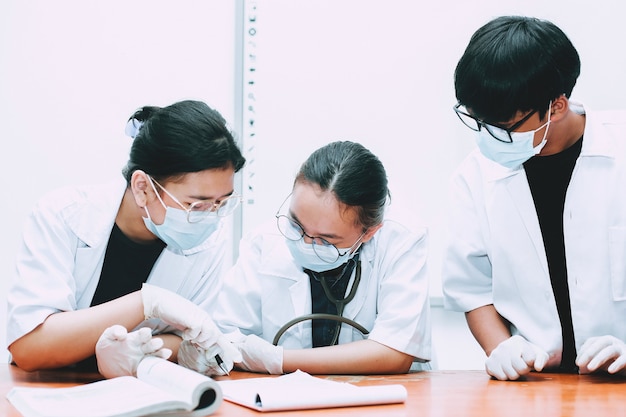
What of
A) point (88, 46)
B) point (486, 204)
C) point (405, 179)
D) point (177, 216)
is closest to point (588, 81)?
point (405, 179)

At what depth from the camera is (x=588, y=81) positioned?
2.44 metres

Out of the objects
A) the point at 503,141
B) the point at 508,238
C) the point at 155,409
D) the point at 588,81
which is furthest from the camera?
the point at 588,81

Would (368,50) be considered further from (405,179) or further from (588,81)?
(588,81)

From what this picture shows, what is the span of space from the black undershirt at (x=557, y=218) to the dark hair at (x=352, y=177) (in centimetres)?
40

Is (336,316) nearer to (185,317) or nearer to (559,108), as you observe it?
(185,317)

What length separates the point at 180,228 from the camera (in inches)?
63.0

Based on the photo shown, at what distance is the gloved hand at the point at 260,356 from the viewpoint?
161cm

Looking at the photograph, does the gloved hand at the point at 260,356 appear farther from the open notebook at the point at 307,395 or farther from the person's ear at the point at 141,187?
the person's ear at the point at 141,187

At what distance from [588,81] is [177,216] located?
1641 mm

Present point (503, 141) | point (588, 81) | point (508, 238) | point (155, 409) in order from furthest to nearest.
Answer: point (588, 81), point (508, 238), point (503, 141), point (155, 409)

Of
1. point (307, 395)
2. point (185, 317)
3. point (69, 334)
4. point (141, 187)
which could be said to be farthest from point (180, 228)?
point (307, 395)

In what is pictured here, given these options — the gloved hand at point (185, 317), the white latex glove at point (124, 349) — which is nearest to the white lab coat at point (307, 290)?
the gloved hand at point (185, 317)

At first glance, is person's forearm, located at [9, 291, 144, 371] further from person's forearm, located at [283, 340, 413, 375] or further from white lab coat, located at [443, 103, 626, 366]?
white lab coat, located at [443, 103, 626, 366]

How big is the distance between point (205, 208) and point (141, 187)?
0.16 metres
